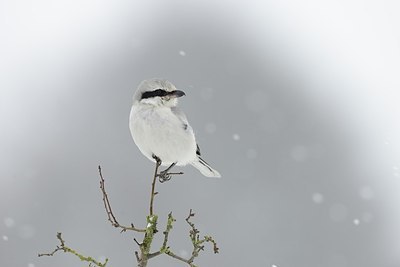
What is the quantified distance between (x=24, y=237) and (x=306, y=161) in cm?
1381

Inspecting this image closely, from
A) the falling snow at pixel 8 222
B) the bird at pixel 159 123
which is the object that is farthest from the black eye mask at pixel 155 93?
the falling snow at pixel 8 222

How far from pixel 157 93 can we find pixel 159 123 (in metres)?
0.18

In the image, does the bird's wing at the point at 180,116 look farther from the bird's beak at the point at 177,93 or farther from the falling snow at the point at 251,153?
the falling snow at the point at 251,153

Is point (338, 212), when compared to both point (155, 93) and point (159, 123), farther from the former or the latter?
point (155, 93)

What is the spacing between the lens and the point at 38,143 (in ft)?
100

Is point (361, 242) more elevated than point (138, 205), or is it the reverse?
point (361, 242)

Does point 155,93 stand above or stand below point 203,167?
below

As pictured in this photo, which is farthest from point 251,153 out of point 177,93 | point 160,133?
point 177,93

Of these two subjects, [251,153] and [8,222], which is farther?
[251,153]

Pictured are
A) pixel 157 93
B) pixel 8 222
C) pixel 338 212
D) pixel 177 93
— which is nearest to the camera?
pixel 177 93

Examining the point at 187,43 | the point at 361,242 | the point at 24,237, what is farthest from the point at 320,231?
the point at 187,43

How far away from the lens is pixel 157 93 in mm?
3566

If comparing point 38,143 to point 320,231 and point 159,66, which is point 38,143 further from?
point 320,231

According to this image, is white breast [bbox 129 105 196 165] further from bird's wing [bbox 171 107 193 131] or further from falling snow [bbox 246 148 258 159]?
falling snow [bbox 246 148 258 159]
